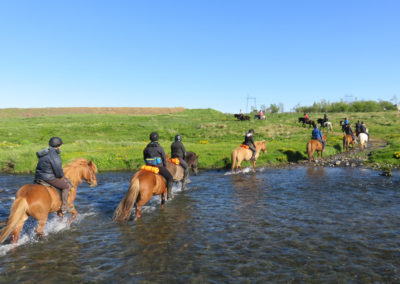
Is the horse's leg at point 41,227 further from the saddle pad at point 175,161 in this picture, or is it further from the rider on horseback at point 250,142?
the rider on horseback at point 250,142

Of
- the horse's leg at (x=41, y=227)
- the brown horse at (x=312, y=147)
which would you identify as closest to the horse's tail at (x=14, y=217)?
the horse's leg at (x=41, y=227)

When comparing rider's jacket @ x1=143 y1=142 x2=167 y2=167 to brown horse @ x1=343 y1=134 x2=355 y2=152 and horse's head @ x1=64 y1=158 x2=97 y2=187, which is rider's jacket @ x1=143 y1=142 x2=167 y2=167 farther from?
brown horse @ x1=343 y1=134 x2=355 y2=152

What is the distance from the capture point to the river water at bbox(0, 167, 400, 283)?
6.04 m

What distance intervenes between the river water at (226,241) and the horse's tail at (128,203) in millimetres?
323

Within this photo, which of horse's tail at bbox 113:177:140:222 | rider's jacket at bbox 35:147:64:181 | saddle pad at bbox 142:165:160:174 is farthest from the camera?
saddle pad at bbox 142:165:160:174

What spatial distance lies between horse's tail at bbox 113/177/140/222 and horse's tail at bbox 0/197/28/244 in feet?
9.56

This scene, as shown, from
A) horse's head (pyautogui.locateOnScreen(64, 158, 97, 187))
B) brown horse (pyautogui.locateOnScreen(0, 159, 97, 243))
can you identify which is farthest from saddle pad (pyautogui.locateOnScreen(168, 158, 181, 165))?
brown horse (pyautogui.locateOnScreen(0, 159, 97, 243))

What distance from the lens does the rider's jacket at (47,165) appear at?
827cm

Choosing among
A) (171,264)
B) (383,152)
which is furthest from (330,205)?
(383,152)

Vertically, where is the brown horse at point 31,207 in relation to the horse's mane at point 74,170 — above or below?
below

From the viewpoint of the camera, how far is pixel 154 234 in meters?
8.41

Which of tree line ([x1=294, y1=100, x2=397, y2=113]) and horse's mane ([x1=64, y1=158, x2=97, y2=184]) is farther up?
tree line ([x1=294, y1=100, x2=397, y2=113])

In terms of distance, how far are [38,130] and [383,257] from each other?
2069 inches

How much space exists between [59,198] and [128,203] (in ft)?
6.88
